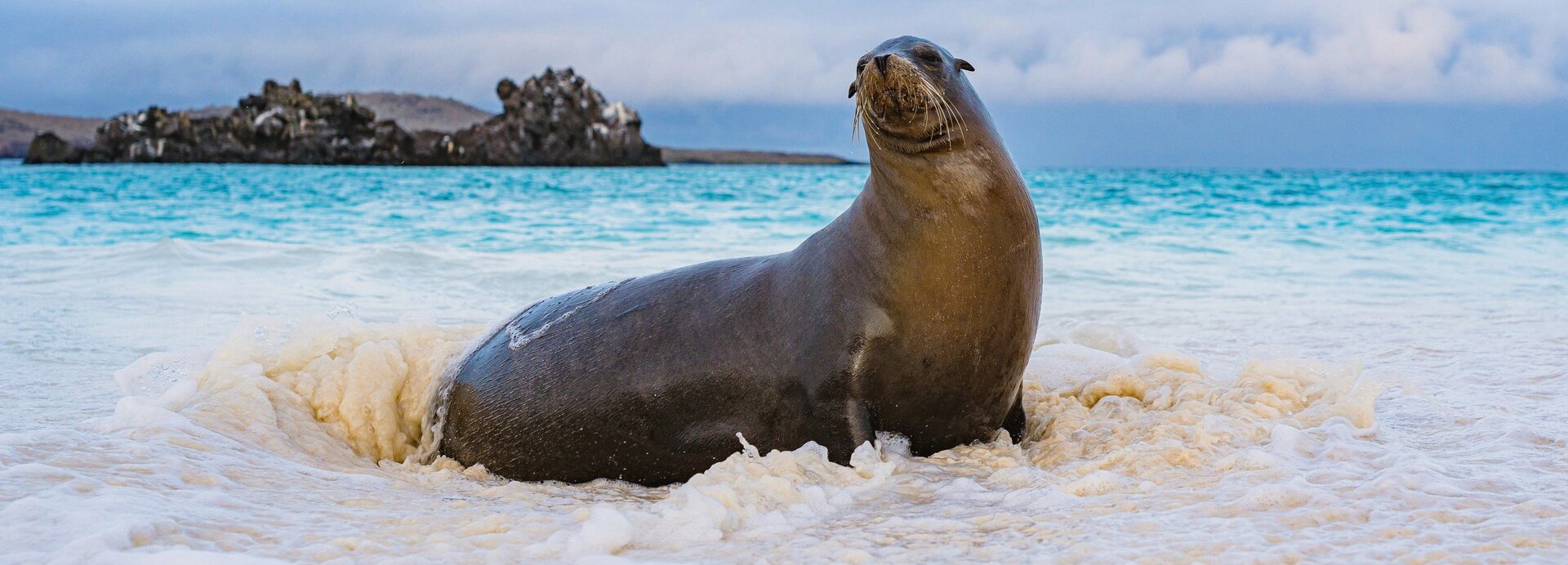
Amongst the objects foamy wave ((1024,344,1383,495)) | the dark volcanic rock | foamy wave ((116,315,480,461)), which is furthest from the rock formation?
foamy wave ((1024,344,1383,495))

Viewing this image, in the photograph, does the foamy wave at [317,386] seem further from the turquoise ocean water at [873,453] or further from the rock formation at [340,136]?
the rock formation at [340,136]

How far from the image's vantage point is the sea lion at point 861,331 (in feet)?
11.8

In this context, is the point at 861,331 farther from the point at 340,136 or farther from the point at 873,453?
the point at 340,136

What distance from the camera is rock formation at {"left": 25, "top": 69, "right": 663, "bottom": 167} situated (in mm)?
75188

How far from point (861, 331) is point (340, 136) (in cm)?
7749

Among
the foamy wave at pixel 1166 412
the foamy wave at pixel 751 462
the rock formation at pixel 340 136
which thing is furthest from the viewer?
the rock formation at pixel 340 136

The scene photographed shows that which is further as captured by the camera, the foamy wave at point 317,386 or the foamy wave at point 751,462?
the foamy wave at point 317,386

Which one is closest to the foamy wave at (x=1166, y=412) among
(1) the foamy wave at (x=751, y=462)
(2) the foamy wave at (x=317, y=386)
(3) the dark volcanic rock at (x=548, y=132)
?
(1) the foamy wave at (x=751, y=462)

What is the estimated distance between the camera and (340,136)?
75.6 metres

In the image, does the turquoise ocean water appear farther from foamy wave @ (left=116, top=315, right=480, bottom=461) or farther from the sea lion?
the sea lion

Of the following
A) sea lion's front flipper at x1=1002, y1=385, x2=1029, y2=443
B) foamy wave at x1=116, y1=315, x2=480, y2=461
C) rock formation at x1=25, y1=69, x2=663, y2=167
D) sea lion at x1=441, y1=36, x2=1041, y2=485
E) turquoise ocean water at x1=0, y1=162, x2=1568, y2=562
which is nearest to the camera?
turquoise ocean water at x1=0, y1=162, x2=1568, y2=562

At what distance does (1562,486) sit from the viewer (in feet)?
10.2

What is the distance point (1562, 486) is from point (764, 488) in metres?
1.99

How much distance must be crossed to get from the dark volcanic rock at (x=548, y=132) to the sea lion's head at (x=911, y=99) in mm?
75592
